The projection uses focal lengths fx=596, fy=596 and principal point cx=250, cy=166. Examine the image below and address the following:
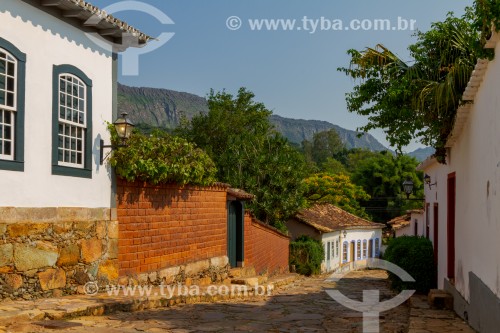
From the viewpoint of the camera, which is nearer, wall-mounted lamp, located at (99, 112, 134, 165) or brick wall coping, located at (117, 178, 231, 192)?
wall-mounted lamp, located at (99, 112, 134, 165)

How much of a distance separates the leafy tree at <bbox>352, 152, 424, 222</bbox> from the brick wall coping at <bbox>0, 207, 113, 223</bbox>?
48751 millimetres

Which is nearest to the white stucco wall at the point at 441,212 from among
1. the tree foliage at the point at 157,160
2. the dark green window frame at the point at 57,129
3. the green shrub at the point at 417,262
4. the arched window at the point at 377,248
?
the green shrub at the point at 417,262

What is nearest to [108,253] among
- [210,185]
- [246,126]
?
[210,185]

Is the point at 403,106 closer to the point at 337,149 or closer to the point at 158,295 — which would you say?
the point at 158,295

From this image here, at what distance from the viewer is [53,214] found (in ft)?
33.9

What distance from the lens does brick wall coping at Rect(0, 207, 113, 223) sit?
9.36 meters

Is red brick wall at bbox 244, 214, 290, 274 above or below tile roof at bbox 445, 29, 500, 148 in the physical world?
below

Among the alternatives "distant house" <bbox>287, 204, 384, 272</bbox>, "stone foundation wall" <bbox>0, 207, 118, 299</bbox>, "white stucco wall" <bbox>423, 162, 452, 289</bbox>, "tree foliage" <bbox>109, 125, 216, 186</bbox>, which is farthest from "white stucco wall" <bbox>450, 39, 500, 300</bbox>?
"distant house" <bbox>287, 204, 384, 272</bbox>

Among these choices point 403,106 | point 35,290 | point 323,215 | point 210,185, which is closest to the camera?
point 35,290

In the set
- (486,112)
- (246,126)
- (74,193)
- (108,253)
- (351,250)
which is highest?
(246,126)

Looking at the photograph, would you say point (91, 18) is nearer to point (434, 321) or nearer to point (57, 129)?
point (57, 129)

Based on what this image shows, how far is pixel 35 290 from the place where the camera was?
32.3 feet

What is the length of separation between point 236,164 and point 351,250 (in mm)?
19327

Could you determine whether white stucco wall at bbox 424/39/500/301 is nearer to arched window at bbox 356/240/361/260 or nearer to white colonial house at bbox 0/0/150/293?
white colonial house at bbox 0/0/150/293
